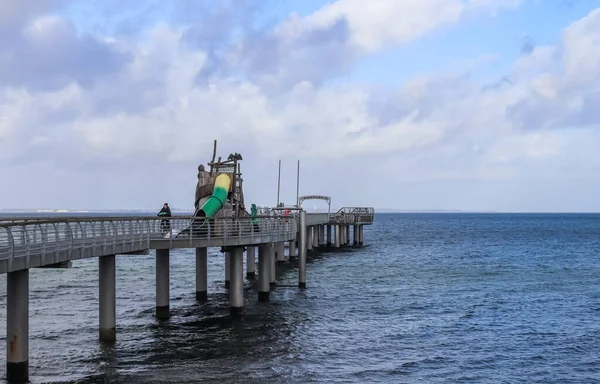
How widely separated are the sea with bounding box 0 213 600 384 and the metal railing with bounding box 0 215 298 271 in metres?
3.58

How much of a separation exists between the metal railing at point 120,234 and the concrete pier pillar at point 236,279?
30.8 inches

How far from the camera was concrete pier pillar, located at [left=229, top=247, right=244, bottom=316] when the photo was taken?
29016 millimetres

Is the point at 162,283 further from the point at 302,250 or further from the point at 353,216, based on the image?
the point at 353,216

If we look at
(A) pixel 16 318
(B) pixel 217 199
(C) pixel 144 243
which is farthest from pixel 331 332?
(A) pixel 16 318

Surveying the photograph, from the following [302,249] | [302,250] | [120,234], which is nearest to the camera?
[120,234]

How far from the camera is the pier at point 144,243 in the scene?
1783 centimetres

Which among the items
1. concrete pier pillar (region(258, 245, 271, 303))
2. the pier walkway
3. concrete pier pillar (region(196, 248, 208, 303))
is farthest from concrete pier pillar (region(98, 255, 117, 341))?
concrete pier pillar (region(258, 245, 271, 303))

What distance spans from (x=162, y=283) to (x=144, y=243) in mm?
3830

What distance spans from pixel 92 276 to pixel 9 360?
31221mm

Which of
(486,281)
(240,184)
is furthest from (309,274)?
(240,184)

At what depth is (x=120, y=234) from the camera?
78.0ft

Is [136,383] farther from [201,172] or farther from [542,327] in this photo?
[542,327]

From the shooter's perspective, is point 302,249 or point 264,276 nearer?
point 264,276

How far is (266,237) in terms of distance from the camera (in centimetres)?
3172
